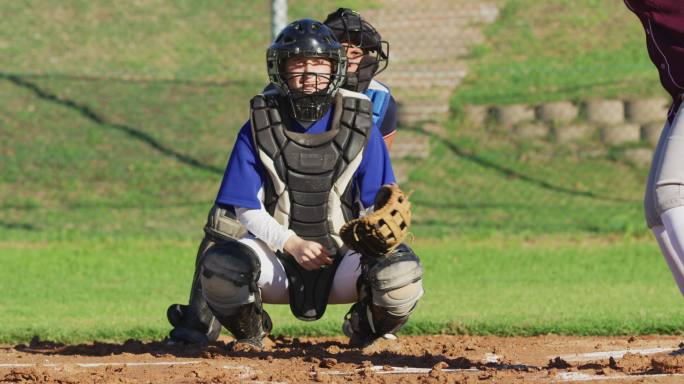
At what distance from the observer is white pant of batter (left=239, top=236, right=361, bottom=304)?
511 centimetres

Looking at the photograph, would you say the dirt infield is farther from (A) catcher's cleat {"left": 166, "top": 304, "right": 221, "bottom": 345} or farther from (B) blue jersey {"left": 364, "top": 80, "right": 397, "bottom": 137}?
(B) blue jersey {"left": 364, "top": 80, "right": 397, "bottom": 137}

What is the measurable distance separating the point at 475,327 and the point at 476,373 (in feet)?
6.66

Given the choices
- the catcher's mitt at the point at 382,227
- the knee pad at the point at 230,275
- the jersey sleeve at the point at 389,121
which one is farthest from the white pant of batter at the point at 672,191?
the jersey sleeve at the point at 389,121

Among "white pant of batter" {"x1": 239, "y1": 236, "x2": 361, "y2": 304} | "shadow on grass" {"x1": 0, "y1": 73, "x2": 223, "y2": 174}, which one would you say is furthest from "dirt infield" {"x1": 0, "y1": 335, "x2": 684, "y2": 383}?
"shadow on grass" {"x1": 0, "y1": 73, "x2": 223, "y2": 174}

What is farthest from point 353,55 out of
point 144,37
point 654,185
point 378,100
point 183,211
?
point 144,37

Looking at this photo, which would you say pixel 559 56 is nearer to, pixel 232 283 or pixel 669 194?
pixel 232 283

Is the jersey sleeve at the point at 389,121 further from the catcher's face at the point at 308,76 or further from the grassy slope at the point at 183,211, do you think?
the catcher's face at the point at 308,76

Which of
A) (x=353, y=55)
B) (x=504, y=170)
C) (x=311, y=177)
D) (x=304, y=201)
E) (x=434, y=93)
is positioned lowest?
(x=504, y=170)

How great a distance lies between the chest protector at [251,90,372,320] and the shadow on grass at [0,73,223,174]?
23.3 ft

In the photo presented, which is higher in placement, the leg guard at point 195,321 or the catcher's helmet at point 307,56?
the catcher's helmet at point 307,56

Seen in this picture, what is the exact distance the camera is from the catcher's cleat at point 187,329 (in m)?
5.53

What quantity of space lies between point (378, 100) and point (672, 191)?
92.9 inches

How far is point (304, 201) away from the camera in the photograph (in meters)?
5.13

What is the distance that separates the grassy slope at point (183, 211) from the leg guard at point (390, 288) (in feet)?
4.35
